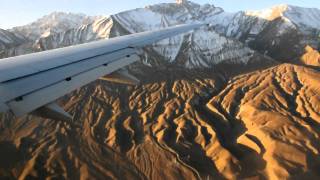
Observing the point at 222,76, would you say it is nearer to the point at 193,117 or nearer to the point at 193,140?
the point at 193,117

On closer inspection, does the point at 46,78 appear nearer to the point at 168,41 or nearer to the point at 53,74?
the point at 53,74

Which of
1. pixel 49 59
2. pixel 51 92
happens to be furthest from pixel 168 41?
pixel 51 92

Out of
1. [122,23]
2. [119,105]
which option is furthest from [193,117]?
[122,23]

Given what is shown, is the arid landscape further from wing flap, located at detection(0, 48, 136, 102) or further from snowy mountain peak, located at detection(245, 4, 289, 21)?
wing flap, located at detection(0, 48, 136, 102)

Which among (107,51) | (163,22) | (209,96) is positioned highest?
(107,51)

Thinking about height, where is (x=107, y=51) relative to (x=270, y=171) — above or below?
above

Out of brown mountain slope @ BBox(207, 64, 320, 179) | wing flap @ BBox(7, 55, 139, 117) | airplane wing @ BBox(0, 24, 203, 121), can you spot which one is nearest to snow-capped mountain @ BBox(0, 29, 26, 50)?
brown mountain slope @ BBox(207, 64, 320, 179)
